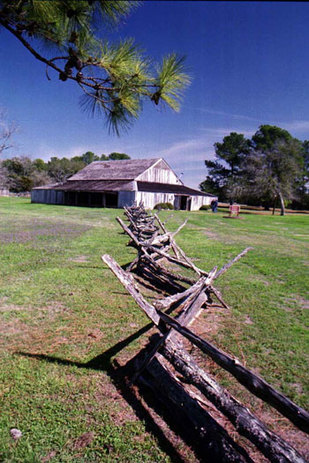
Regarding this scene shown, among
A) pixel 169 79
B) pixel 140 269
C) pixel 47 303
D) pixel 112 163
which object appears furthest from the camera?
pixel 112 163

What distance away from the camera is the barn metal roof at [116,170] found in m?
39.6

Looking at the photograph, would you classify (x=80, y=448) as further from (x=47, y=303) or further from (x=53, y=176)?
(x=53, y=176)

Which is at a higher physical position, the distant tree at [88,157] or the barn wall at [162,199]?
the distant tree at [88,157]

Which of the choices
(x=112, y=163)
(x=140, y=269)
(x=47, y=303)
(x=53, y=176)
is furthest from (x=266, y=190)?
(x=53, y=176)

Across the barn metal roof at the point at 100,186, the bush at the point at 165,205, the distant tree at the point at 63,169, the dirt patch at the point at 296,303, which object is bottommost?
the dirt patch at the point at 296,303

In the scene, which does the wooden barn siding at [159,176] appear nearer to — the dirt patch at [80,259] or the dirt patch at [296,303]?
the dirt patch at [80,259]

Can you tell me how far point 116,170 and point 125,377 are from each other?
133 ft

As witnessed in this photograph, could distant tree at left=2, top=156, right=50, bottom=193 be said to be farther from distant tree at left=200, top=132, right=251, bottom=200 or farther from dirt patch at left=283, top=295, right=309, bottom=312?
dirt patch at left=283, top=295, right=309, bottom=312

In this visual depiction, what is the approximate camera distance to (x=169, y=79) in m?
3.41

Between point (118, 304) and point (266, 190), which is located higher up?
point (266, 190)

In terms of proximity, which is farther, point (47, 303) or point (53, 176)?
point (53, 176)

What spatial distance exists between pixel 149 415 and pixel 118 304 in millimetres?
2743

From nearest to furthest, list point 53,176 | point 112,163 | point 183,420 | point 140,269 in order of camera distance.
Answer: point 183,420, point 140,269, point 112,163, point 53,176

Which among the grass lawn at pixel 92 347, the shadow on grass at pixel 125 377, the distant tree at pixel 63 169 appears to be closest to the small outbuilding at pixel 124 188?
the grass lawn at pixel 92 347
